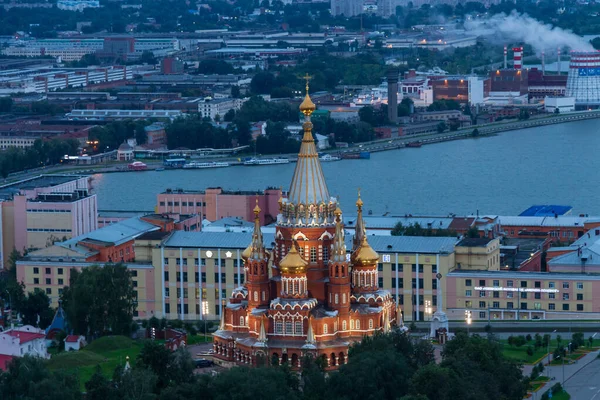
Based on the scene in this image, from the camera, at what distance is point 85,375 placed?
1580cm

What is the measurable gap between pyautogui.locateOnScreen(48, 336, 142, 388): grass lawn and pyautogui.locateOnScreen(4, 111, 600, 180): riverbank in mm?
14000

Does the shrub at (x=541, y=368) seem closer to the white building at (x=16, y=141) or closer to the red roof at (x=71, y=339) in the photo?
the red roof at (x=71, y=339)

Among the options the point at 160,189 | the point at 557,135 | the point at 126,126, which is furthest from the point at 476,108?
the point at 160,189

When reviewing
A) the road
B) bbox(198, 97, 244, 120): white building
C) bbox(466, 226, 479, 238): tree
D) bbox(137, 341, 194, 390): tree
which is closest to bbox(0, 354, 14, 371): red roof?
bbox(137, 341, 194, 390): tree

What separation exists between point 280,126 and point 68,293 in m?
18.1

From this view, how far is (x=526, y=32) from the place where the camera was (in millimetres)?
54719

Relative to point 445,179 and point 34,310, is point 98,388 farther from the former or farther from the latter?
point 445,179

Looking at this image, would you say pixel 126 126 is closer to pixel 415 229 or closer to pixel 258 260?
pixel 415 229

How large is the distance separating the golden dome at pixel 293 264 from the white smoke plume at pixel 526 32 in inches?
1359

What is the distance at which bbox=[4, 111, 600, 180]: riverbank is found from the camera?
32.7 m

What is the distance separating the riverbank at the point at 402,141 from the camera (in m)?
32.7

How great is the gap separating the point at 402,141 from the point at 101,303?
19795mm

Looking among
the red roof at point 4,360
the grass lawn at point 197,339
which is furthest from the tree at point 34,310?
the red roof at point 4,360

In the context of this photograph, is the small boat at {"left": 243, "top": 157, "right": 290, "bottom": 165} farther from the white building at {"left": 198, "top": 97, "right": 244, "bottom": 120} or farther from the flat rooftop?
the flat rooftop
